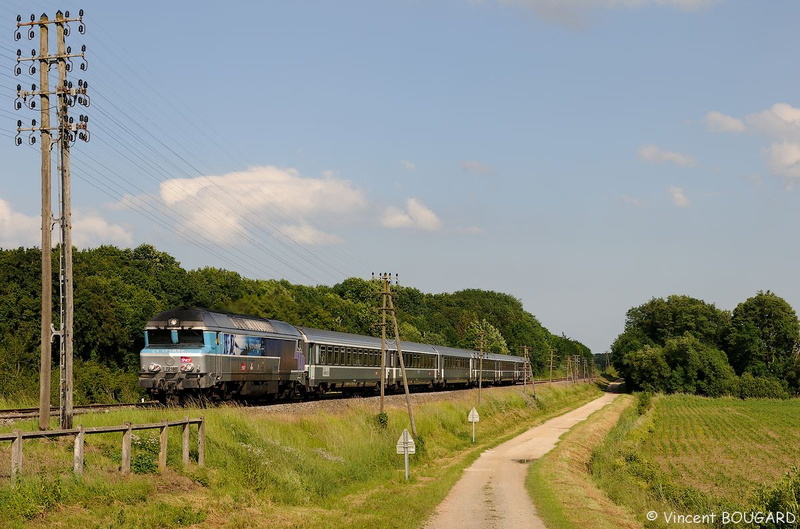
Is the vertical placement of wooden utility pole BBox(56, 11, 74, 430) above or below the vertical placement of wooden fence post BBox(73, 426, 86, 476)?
above

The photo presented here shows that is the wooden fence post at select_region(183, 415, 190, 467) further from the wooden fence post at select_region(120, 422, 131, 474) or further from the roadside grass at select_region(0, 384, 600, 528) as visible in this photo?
the wooden fence post at select_region(120, 422, 131, 474)

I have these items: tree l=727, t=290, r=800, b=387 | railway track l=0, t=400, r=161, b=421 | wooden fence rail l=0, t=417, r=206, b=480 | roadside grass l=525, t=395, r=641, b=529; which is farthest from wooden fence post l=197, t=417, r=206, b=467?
tree l=727, t=290, r=800, b=387

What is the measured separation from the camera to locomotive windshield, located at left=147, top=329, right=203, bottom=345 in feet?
108

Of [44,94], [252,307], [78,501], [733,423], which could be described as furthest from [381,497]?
[733,423]

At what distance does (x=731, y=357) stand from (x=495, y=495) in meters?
119

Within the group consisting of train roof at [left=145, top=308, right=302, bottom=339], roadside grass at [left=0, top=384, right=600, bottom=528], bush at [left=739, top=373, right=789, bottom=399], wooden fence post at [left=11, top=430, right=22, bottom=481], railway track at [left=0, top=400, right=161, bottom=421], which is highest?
train roof at [left=145, top=308, right=302, bottom=339]

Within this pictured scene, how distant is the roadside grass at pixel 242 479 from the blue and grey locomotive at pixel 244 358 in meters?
3.78

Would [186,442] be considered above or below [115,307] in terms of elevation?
below

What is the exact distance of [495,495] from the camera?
28.4 meters

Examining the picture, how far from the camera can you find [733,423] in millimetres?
78125

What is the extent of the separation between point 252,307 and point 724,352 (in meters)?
Answer: 109

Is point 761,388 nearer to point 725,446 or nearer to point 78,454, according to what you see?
point 725,446

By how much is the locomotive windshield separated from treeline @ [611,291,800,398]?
104137 mm

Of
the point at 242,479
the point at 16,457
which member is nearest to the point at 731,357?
the point at 242,479
